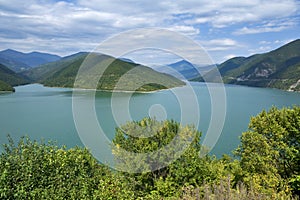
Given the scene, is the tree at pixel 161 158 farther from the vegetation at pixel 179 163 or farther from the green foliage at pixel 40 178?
the green foliage at pixel 40 178

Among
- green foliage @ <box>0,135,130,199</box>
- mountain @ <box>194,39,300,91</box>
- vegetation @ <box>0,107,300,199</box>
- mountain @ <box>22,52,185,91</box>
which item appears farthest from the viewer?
mountain @ <box>194,39,300,91</box>

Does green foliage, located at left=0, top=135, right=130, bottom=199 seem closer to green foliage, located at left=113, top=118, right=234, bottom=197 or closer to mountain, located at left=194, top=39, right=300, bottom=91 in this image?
green foliage, located at left=113, top=118, right=234, bottom=197

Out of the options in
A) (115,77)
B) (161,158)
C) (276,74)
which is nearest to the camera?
(161,158)

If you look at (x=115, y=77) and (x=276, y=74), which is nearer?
(x=115, y=77)

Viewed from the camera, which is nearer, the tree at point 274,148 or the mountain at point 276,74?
the tree at point 274,148

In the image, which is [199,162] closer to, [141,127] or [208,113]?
[141,127]

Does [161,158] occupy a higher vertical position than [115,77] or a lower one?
lower

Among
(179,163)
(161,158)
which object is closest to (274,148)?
(179,163)

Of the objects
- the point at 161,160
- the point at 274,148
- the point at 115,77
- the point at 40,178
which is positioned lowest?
the point at 161,160

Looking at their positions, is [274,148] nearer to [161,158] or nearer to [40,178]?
[161,158]

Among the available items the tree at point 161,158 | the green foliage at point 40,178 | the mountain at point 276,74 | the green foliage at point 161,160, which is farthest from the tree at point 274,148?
the mountain at point 276,74

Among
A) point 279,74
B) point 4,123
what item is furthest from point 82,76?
point 279,74

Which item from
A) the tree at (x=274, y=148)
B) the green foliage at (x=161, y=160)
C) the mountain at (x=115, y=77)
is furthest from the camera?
the mountain at (x=115, y=77)

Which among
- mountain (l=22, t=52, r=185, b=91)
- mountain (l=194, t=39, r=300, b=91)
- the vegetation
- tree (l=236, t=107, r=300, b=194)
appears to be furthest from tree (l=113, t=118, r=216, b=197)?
mountain (l=194, t=39, r=300, b=91)
